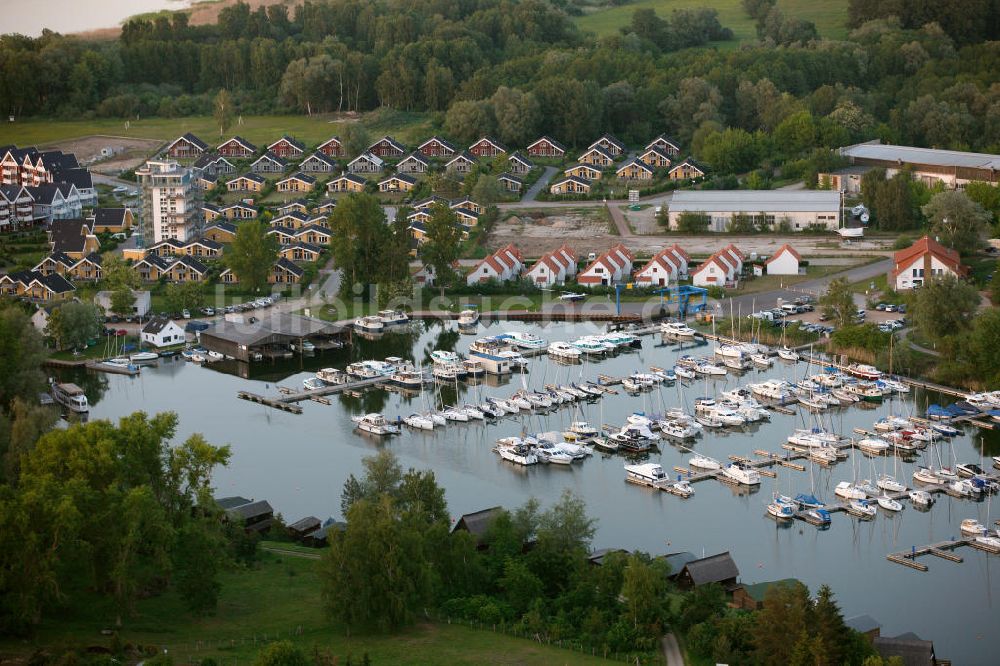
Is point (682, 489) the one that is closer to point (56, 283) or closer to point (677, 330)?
point (677, 330)

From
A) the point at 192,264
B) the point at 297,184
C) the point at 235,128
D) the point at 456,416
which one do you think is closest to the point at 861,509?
the point at 456,416

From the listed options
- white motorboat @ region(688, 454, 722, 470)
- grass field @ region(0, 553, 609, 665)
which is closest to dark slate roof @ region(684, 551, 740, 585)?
grass field @ region(0, 553, 609, 665)

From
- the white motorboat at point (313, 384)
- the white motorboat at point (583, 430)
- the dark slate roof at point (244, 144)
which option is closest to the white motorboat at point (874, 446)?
the white motorboat at point (583, 430)

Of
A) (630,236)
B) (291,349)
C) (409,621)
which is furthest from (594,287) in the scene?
(409,621)

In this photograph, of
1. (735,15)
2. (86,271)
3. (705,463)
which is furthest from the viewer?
(735,15)

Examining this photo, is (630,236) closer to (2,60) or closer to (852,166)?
(852,166)

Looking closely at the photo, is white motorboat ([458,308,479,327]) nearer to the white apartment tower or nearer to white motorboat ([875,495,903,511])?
the white apartment tower
